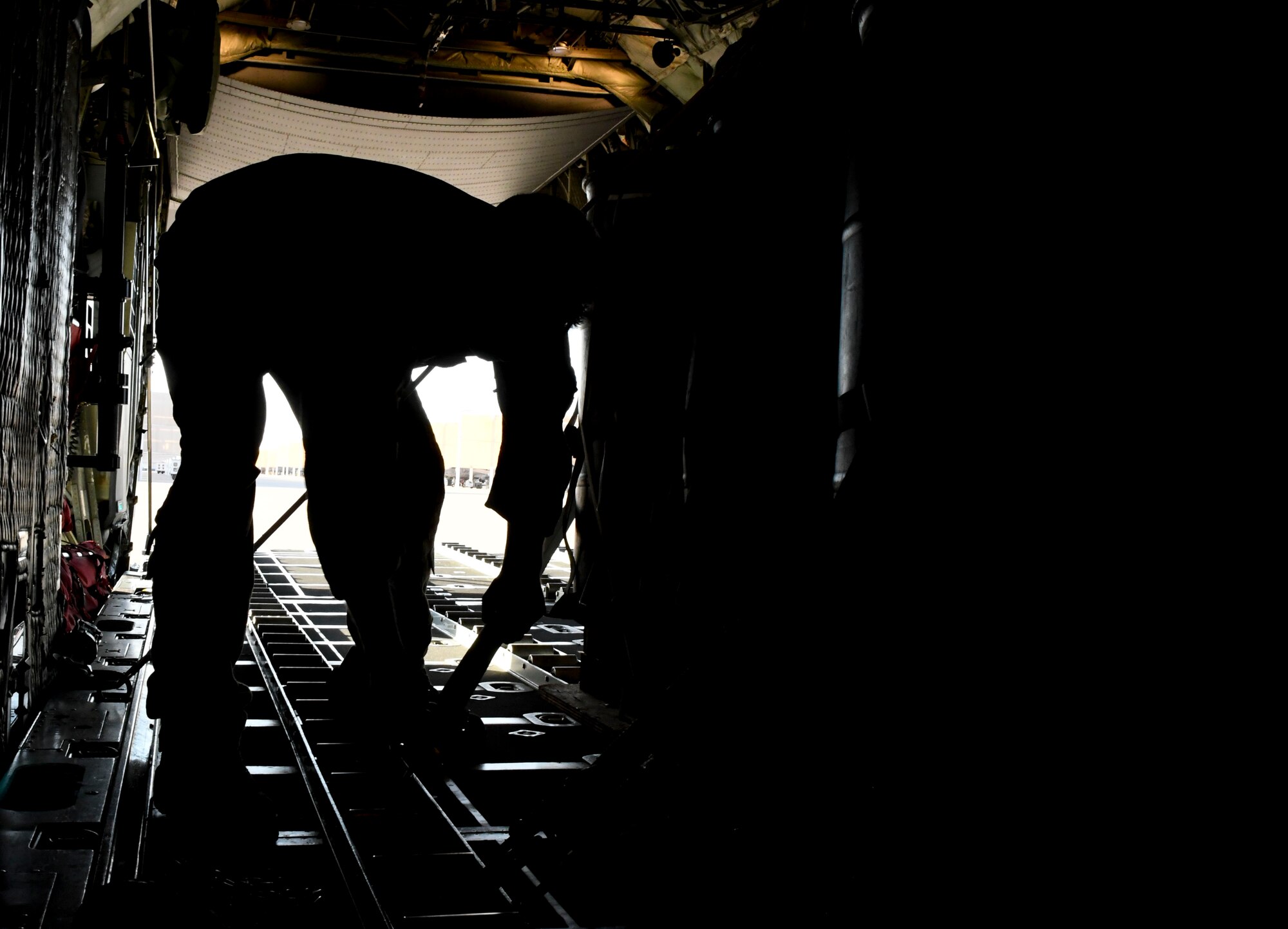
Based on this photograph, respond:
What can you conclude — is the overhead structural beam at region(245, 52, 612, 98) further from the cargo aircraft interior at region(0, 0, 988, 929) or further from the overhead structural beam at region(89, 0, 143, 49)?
the overhead structural beam at region(89, 0, 143, 49)

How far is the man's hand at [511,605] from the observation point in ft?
8.01

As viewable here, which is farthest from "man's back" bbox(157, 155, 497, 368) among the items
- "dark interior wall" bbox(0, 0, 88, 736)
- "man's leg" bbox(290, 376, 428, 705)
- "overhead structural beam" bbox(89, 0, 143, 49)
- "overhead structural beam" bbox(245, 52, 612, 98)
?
"overhead structural beam" bbox(245, 52, 612, 98)

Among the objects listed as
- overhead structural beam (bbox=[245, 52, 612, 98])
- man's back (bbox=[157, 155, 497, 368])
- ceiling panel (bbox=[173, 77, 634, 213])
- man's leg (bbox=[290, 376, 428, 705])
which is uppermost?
overhead structural beam (bbox=[245, 52, 612, 98])

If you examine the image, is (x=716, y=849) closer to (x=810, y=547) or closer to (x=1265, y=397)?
(x=810, y=547)

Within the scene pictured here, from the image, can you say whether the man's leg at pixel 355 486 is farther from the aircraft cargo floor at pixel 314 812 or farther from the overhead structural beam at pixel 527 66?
the overhead structural beam at pixel 527 66

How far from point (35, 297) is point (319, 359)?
1355 mm

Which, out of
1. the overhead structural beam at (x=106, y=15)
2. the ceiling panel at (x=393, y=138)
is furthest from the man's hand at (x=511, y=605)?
the ceiling panel at (x=393, y=138)

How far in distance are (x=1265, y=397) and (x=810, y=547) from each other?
59cm

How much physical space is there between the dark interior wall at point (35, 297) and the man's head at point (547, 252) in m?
1.13

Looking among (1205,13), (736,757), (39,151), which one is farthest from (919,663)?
(39,151)

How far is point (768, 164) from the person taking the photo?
280 centimetres

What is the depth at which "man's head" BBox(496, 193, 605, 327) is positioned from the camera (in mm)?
2295

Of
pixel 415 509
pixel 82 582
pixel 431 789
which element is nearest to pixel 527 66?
pixel 82 582

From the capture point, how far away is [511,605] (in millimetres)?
2449
